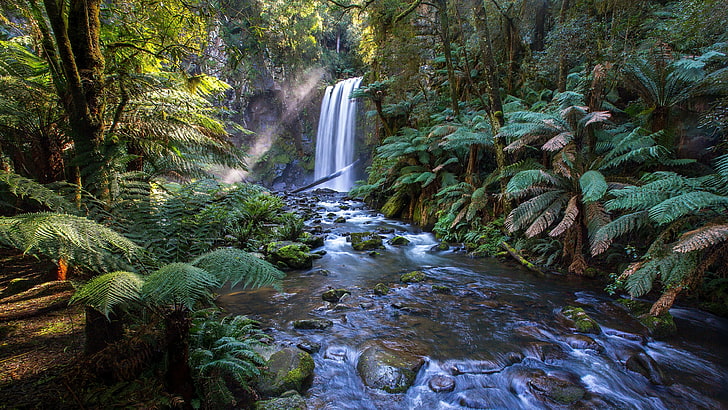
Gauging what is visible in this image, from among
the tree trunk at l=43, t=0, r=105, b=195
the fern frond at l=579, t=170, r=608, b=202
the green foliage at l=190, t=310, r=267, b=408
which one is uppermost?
the tree trunk at l=43, t=0, r=105, b=195

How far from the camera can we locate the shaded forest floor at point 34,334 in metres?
1.59

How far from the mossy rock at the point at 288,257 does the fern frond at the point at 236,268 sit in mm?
4145

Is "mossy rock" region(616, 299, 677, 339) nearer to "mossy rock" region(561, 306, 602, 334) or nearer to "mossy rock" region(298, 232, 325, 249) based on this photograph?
"mossy rock" region(561, 306, 602, 334)

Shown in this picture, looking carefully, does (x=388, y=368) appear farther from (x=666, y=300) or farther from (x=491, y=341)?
(x=666, y=300)

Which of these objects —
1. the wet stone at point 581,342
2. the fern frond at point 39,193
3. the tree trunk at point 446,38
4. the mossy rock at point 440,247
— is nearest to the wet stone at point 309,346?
the fern frond at point 39,193

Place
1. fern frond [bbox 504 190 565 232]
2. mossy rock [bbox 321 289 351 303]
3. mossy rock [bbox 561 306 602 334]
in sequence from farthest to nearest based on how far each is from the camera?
fern frond [bbox 504 190 565 232]
mossy rock [bbox 321 289 351 303]
mossy rock [bbox 561 306 602 334]

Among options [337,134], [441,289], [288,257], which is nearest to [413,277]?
[441,289]

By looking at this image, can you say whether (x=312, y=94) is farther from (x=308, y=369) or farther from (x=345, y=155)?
(x=308, y=369)

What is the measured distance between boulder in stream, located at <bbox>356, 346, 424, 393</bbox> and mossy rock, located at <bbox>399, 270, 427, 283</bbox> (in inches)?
84.4

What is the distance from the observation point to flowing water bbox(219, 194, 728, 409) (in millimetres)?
2689

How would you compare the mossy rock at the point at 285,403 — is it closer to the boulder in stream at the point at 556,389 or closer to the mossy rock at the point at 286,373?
the mossy rock at the point at 286,373

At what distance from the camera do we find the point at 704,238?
9.50 feet

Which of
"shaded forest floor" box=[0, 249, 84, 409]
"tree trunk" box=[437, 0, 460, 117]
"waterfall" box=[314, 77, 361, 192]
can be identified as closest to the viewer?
"shaded forest floor" box=[0, 249, 84, 409]

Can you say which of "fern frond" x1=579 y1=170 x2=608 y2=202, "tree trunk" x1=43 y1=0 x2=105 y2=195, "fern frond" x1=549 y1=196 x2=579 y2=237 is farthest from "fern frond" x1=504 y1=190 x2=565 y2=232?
"tree trunk" x1=43 y1=0 x2=105 y2=195
